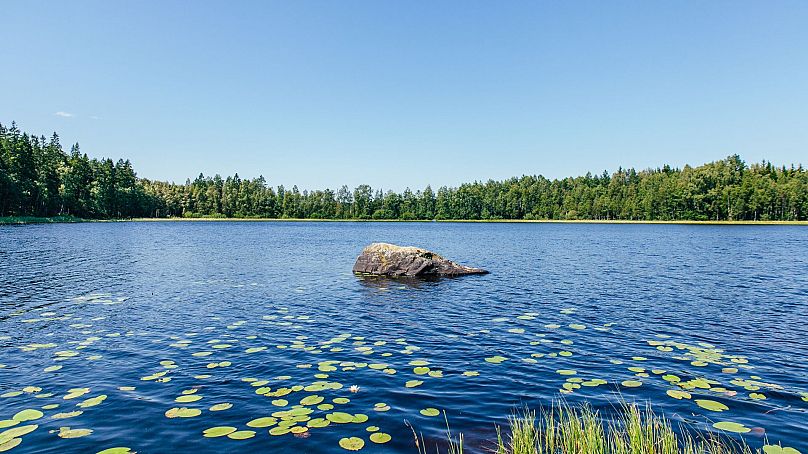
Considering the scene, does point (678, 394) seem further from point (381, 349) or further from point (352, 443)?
point (381, 349)

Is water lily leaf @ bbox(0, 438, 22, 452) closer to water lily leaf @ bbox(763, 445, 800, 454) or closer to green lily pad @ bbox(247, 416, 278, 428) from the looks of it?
green lily pad @ bbox(247, 416, 278, 428)

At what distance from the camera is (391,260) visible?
121ft

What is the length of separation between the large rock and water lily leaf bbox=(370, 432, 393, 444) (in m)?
26.0

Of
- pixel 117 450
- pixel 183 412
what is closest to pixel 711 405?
pixel 183 412

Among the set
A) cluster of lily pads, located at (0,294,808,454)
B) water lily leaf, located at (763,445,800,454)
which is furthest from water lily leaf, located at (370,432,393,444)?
water lily leaf, located at (763,445,800,454)

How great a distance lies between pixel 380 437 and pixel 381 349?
6741 millimetres

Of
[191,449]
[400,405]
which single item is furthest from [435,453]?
[191,449]

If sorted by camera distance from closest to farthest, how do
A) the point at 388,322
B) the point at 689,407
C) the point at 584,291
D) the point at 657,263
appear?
the point at 689,407, the point at 388,322, the point at 584,291, the point at 657,263

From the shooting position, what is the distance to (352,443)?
9.49 meters

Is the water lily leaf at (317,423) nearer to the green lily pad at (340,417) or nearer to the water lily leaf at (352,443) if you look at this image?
the green lily pad at (340,417)

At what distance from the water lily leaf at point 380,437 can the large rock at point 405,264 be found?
26.0m

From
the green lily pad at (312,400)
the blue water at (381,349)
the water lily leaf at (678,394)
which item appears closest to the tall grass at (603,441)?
the blue water at (381,349)

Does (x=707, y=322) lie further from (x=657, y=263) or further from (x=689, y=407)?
(x=657, y=263)

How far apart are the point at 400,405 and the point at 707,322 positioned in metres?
16.6
